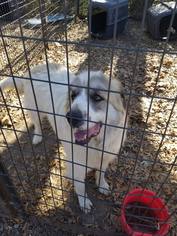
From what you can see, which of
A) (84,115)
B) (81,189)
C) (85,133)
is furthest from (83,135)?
(81,189)

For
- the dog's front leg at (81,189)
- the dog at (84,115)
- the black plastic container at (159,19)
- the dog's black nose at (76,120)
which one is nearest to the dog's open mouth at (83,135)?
the dog at (84,115)

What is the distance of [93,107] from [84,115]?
125 mm

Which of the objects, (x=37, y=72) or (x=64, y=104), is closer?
(x=64, y=104)

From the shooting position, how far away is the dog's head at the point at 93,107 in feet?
4.92

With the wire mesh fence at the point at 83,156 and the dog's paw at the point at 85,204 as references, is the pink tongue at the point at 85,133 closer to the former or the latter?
the wire mesh fence at the point at 83,156

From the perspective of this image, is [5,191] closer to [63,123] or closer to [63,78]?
[63,123]

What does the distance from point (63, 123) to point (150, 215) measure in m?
0.95

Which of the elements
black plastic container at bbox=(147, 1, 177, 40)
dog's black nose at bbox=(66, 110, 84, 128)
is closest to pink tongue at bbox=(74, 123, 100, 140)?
dog's black nose at bbox=(66, 110, 84, 128)

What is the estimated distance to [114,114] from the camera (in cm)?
174

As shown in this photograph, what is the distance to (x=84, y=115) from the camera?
4.96ft

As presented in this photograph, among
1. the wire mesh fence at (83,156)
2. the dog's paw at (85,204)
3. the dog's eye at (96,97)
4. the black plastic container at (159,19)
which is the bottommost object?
the dog's paw at (85,204)

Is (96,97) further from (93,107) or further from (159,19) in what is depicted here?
(159,19)

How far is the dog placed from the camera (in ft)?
4.84

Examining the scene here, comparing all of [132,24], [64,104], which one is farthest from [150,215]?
[132,24]
